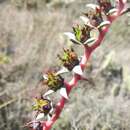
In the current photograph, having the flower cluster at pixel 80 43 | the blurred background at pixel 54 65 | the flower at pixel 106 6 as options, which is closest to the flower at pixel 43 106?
the flower cluster at pixel 80 43

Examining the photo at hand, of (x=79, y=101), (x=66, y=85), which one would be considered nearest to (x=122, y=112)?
(x=79, y=101)

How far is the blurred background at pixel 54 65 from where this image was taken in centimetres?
333

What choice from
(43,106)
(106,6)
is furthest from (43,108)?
(106,6)

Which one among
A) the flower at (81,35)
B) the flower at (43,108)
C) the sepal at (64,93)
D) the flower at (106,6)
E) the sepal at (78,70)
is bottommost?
the flower at (43,108)

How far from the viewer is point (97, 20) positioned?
1845 mm

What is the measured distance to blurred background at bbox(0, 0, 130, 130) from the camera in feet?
10.9

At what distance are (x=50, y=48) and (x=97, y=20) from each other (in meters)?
2.93

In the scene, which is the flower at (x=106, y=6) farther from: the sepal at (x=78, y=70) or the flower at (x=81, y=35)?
the sepal at (x=78, y=70)

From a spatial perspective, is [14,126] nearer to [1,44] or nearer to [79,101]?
[79,101]

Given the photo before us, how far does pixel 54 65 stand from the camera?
4.42 meters

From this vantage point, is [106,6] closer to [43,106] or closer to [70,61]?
[70,61]

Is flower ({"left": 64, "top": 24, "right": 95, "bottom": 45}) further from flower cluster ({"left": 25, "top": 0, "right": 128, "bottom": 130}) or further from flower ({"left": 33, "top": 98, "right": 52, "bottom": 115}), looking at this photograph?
flower ({"left": 33, "top": 98, "right": 52, "bottom": 115})

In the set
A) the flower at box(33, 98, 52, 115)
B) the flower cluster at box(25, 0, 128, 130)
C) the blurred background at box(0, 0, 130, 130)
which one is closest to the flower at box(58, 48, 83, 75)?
the flower cluster at box(25, 0, 128, 130)

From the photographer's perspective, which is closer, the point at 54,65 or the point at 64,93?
the point at 64,93
